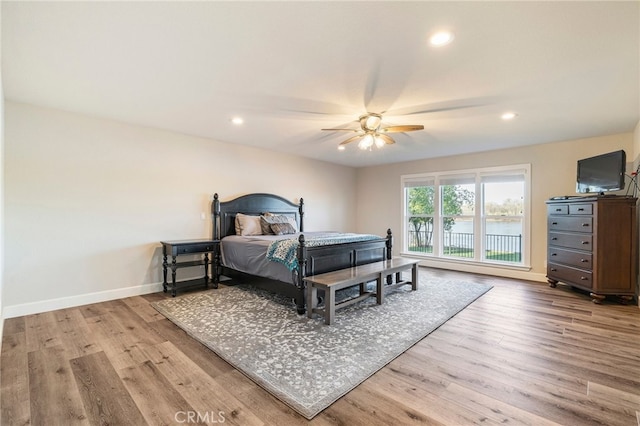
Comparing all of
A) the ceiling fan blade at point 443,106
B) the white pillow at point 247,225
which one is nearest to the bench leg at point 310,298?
the white pillow at point 247,225

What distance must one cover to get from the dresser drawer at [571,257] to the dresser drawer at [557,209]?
60 cm

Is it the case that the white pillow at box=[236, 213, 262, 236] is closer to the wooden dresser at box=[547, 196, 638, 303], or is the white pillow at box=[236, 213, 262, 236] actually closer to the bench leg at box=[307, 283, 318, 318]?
the bench leg at box=[307, 283, 318, 318]

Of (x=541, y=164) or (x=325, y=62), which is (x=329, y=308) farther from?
(x=541, y=164)

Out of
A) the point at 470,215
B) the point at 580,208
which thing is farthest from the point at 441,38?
the point at 470,215

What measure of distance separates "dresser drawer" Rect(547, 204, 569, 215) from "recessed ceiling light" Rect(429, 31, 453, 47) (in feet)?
13.0

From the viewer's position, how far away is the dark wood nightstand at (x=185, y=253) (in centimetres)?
416

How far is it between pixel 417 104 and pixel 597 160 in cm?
319

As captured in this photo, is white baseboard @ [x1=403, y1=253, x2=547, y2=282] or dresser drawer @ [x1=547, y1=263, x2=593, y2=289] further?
white baseboard @ [x1=403, y1=253, x2=547, y2=282]

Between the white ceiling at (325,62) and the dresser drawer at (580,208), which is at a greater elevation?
the white ceiling at (325,62)

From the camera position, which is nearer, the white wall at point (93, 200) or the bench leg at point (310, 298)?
the bench leg at point (310, 298)

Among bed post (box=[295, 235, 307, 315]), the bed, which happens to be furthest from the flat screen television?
bed post (box=[295, 235, 307, 315])

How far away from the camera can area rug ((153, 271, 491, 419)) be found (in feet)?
6.82

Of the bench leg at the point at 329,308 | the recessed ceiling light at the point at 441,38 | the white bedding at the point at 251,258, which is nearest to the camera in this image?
the recessed ceiling light at the point at 441,38

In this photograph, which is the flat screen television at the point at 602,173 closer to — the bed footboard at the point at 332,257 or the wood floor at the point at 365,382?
the wood floor at the point at 365,382
